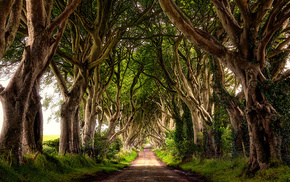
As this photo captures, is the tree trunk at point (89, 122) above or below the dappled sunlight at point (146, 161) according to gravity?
above

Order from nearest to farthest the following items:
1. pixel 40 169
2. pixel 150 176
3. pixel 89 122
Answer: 1. pixel 40 169
2. pixel 150 176
3. pixel 89 122

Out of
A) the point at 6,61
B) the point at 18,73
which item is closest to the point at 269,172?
the point at 18,73

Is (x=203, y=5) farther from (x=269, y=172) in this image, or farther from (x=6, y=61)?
(x=6, y=61)

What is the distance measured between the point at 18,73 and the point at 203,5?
1025 cm

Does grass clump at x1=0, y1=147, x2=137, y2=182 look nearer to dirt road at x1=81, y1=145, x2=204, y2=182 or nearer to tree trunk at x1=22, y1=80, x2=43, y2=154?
tree trunk at x1=22, y1=80, x2=43, y2=154

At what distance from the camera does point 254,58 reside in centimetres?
788

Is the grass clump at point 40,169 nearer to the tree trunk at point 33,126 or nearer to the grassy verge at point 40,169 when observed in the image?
the grassy verge at point 40,169

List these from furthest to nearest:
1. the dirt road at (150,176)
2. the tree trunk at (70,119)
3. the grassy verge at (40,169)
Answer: the tree trunk at (70,119) < the dirt road at (150,176) < the grassy verge at (40,169)

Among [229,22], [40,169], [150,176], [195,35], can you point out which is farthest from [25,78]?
[229,22]

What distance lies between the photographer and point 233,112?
35.1ft

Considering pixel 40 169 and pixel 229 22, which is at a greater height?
pixel 229 22

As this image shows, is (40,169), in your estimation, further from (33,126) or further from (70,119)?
(70,119)

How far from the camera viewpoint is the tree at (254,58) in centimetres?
712

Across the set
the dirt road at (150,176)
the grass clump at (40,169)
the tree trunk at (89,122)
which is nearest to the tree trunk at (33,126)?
the grass clump at (40,169)
